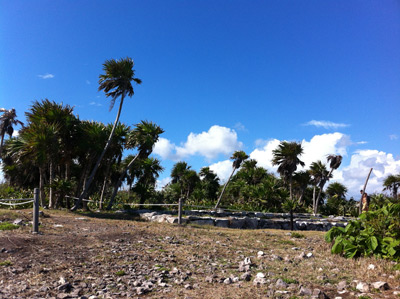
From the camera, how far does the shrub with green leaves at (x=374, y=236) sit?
5.98 m

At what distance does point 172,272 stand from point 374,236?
4.24 m

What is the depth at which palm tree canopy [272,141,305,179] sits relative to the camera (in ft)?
99.2

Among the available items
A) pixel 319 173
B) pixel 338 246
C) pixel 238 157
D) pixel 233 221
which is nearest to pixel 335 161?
pixel 319 173

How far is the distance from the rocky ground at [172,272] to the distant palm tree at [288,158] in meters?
22.8

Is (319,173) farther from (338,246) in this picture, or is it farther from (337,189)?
(338,246)

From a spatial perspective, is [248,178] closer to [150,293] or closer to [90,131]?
[90,131]

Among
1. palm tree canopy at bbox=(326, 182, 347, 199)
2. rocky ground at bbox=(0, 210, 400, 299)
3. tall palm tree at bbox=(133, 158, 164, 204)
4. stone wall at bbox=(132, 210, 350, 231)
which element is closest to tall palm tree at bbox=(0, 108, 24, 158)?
tall palm tree at bbox=(133, 158, 164, 204)

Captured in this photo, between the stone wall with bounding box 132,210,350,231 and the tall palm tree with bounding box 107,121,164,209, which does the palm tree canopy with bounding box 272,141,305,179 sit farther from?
the tall palm tree with bounding box 107,121,164,209

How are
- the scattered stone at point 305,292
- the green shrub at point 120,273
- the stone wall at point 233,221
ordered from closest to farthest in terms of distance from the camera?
the scattered stone at point 305,292 < the green shrub at point 120,273 < the stone wall at point 233,221

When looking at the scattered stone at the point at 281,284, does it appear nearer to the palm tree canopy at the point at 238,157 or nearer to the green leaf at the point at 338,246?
the green leaf at the point at 338,246

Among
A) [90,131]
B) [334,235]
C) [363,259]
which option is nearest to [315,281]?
[363,259]

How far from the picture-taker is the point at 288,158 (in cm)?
3050

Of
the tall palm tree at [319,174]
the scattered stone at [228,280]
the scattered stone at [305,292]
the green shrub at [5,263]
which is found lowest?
the green shrub at [5,263]

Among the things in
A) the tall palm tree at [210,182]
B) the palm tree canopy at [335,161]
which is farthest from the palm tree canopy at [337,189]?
the tall palm tree at [210,182]
